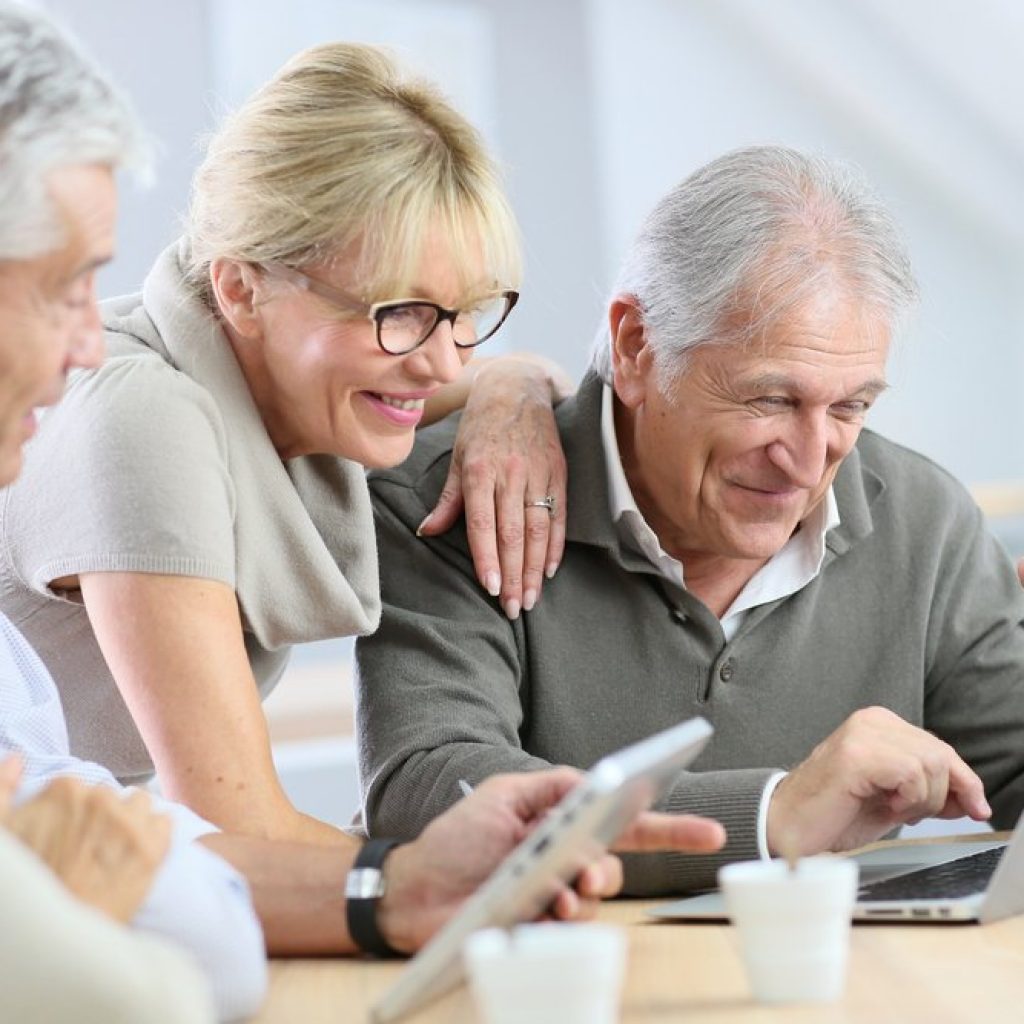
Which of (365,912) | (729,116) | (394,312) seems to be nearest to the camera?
(365,912)

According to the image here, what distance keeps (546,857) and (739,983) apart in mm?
218

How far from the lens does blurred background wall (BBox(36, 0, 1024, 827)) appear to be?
5.04 m

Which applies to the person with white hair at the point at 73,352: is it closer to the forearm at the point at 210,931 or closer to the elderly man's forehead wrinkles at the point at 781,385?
the forearm at the point at 210,931

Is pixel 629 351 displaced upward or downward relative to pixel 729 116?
upward

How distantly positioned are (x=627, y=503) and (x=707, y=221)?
0.34 m

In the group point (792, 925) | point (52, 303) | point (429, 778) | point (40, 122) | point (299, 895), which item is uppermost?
point (40, 122)

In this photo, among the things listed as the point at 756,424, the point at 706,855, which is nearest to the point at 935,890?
the point at 706,855

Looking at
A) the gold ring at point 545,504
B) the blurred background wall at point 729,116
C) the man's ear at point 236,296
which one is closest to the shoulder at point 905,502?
the gold ring at point 545,504

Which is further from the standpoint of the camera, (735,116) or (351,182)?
(735,116)

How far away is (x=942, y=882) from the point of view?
140 centimetres

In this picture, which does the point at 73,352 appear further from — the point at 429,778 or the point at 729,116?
the point at 729,116

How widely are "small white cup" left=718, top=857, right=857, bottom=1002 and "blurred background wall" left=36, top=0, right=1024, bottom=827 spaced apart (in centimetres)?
408

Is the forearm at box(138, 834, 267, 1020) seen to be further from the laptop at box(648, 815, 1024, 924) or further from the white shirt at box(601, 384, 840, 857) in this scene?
the white shirt at box(601, 384, 840, 857)

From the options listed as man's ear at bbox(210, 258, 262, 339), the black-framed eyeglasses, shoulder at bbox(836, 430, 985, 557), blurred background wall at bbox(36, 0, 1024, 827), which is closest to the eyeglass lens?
the black-framed eyeglasses
